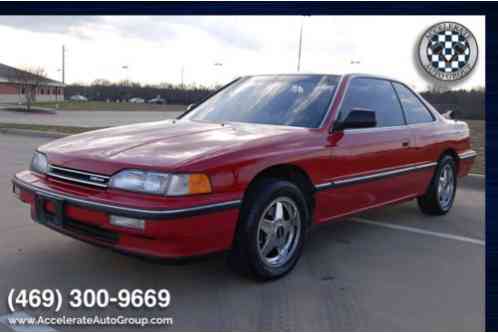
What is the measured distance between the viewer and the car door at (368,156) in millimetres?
3920

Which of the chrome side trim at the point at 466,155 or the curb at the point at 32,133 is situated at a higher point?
the chrome side trim at the point at 466,155

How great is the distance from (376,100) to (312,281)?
1.97 metres

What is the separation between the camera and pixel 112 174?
3.04 m

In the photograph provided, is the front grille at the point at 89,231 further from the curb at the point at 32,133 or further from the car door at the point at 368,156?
the curb at the point at 32,133

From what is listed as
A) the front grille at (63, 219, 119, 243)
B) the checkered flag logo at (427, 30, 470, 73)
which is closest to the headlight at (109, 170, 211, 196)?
the front grille at (63, 219, 119, 243)

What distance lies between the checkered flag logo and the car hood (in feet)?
4.31

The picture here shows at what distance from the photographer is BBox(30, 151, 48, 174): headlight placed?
11.6 feet

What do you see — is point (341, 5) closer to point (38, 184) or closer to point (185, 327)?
point (185, 327)

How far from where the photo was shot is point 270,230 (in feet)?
11.4

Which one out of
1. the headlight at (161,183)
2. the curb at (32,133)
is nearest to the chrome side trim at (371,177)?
the headlight at (161,183)

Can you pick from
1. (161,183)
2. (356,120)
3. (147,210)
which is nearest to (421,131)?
(356,120)

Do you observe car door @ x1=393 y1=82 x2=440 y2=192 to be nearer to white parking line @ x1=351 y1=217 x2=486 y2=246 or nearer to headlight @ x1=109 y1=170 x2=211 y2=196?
white parking line @ x1=351 y1=217 x2=486 y2=246

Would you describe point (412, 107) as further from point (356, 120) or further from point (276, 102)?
point (276, 102)
